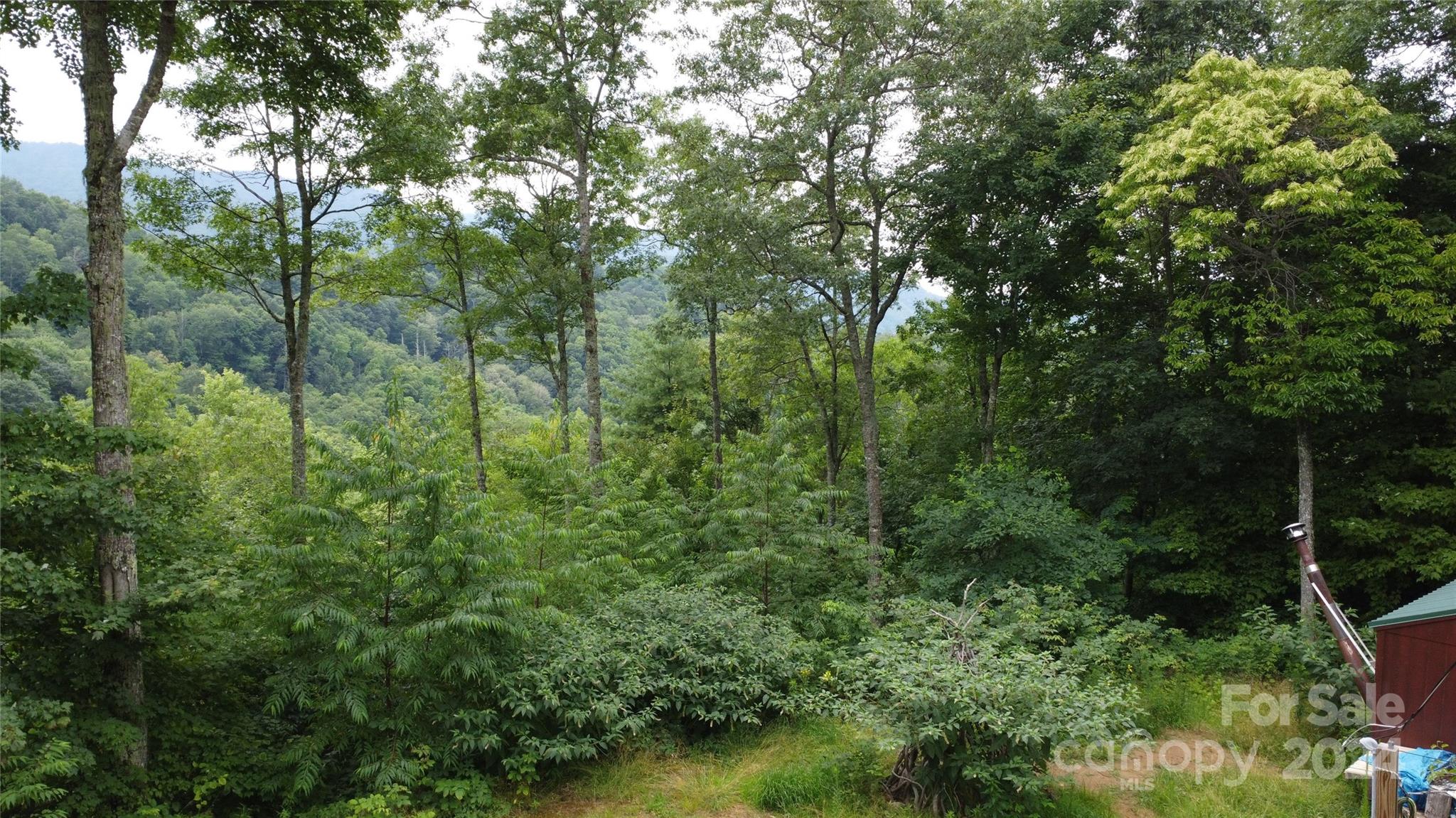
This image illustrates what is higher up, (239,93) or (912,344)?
(239,93)

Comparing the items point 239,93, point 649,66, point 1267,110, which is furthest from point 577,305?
point 1267,110

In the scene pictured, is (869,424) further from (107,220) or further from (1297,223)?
(107,220)

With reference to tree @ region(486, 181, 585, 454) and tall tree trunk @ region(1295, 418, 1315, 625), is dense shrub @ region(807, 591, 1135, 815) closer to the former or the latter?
tall tree trunk @ region(1295, 418, 1315, 625)

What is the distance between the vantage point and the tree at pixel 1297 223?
33.1ft

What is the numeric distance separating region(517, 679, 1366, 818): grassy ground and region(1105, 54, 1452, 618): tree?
192 inches

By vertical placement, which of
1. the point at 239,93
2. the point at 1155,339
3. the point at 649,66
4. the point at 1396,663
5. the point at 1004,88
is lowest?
the point at 1396,663

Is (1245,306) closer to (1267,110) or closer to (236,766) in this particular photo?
(1267,110)

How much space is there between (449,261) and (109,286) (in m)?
12.8

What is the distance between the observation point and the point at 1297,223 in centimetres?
1107

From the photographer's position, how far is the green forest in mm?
6832

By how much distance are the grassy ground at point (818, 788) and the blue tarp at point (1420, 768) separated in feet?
3.31

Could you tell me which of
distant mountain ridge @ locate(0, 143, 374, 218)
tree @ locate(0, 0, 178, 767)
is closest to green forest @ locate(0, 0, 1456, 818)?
tree @ locate(0, 0, 178, 767)

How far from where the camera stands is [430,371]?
149ft

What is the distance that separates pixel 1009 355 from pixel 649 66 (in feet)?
40.2
